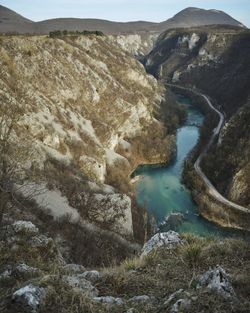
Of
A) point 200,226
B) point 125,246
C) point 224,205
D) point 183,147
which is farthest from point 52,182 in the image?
point 183,147

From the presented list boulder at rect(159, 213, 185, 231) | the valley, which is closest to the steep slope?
the valley

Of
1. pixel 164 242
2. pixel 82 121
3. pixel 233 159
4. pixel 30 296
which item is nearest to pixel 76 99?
Result: pixel 82 121

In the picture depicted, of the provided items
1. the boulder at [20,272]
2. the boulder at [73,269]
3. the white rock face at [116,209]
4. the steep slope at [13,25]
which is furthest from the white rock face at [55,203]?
the steep slope at [13,25]

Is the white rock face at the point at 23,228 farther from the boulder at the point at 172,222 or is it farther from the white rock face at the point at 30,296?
the boulder at the point at 172,222

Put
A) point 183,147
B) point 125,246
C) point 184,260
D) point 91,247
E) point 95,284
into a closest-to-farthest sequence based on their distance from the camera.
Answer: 1. point 95,284
2. point 184,260
3. point 91,247
4. point 125,246
5. point 183,147

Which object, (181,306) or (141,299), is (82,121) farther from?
(181,306)

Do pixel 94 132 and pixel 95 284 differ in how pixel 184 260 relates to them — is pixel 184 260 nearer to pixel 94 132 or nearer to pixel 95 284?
pixel 95 284
